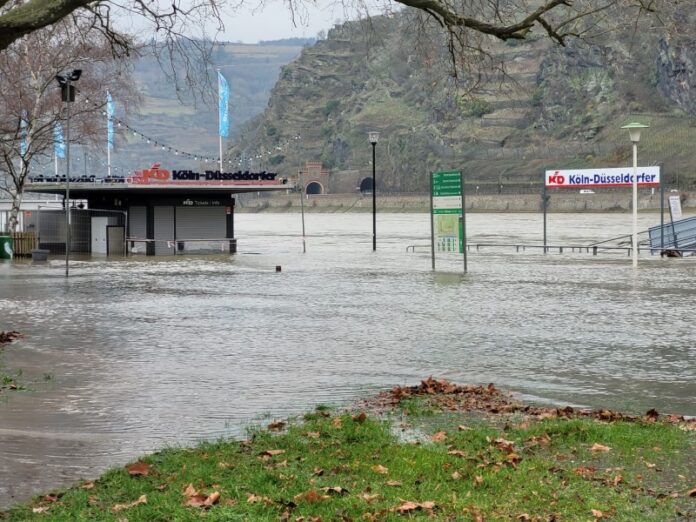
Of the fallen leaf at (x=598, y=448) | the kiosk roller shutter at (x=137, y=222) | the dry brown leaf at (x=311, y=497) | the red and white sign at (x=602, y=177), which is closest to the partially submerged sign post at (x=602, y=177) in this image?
the red and white sign at (x=602, y=177)

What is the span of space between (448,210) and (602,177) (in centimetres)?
1221

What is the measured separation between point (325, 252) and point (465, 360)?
35405mm

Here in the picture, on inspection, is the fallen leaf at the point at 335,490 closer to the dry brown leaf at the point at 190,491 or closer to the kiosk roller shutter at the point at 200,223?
the dry brown leaf at the point at 190,491

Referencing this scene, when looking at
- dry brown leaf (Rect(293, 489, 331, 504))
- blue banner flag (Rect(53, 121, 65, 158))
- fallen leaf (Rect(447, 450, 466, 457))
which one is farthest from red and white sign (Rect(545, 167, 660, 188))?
dry brown leaf (Rect(293, 489, 331, 504))

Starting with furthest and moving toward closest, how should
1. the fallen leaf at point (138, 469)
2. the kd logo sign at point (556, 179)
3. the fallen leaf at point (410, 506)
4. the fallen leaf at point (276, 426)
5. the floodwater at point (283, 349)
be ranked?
the kd logo sign at point (556, 179)
the floodwater at point (283, 349)
the fallen leaf at point (276, 426)
the fallen leaf at point (138, 469)
the fallen leaf at point (410, 506)

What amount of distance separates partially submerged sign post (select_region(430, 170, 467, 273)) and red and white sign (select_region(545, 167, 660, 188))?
9636mm

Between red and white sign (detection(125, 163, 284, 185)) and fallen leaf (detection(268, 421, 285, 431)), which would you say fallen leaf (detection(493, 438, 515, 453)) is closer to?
fallen leaf (detection(268, 421, 285, 431))

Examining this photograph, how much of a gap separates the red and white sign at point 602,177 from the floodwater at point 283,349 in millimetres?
9147

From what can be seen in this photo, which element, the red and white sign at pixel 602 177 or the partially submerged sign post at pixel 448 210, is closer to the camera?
the partially submerged sign post at pixel 448 210

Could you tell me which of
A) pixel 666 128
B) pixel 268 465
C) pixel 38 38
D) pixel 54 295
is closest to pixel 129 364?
pixel 268 465

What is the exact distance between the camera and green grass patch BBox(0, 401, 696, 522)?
6648mm

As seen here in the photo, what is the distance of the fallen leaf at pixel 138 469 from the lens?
7.81 metres

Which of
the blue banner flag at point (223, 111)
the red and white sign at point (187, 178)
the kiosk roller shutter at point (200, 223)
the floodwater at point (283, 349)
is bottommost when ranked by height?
the floodwater at point (283, 349)

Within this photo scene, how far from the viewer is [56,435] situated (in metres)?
9.69
